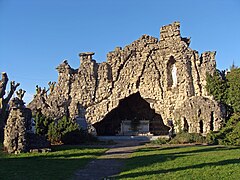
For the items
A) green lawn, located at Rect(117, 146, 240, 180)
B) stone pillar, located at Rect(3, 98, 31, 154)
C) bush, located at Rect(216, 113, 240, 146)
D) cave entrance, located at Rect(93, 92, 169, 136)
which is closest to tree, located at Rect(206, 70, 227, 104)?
bush, located at Rect(216, 113, 240, 146)

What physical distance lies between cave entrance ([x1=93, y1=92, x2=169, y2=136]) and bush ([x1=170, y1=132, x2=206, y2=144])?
26.6 feet

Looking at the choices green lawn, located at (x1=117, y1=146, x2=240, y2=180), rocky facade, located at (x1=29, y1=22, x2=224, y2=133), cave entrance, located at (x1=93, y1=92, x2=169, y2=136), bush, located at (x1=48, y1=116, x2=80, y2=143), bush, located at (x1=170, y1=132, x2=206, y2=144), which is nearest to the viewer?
green lawn, located at (x1=117, y1=146, x2=240, y2=180)

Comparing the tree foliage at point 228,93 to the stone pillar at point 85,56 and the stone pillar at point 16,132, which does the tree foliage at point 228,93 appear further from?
the stone pillar at point 16,132

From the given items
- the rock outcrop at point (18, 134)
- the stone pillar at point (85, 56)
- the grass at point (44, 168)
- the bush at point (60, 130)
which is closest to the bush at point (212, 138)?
the grass at point (44, 168)

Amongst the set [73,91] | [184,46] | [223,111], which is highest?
[184,46]

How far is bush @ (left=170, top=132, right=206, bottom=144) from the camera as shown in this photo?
18.5 m

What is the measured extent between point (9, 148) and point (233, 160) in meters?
10.3

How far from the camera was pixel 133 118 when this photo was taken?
90.9 feet

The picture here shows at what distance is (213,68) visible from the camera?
2209cm

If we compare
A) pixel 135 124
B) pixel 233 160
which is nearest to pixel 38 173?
pixel 233 160

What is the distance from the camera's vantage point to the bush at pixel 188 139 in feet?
60.7

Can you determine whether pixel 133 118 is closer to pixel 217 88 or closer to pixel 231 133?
pixel 217 88

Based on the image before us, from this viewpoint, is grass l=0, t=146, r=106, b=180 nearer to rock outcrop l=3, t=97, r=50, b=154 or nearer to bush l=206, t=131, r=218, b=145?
rock outcrop l=3, t=97, r=50, b=154

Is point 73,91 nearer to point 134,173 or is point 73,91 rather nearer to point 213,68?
point 213,68
